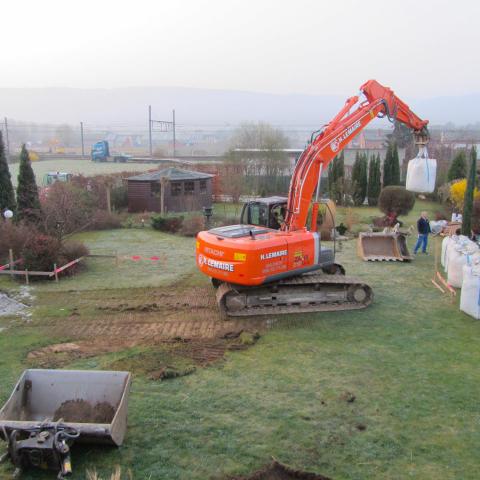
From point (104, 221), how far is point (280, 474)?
1719cm

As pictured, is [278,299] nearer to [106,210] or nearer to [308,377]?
[308,377]

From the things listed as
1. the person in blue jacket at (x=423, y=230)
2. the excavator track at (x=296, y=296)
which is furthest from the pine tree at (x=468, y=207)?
the excavator track at (x=296, y=296)

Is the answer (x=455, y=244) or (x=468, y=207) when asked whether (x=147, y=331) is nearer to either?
(x=455, y=244)

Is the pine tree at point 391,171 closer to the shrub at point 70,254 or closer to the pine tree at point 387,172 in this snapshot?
the pine tree at point 387,172

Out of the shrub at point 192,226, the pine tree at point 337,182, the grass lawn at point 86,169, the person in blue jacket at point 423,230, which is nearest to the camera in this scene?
the person in blue jacket at point 423,230

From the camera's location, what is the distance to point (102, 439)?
542 centimetres

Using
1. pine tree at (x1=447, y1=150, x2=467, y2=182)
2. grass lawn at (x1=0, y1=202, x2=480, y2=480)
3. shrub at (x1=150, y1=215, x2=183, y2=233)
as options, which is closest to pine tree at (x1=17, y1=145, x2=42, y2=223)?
shrub at (x1=150, y1=215, x2=183, y2=233)

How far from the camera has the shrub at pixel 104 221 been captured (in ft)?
68.7

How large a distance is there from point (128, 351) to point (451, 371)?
4.77 metres

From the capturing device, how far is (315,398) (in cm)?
679

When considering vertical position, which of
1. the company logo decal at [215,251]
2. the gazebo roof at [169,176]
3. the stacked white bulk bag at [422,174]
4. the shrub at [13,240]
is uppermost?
the stacked white bulk bag at [422,174]

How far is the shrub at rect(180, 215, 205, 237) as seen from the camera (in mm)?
19516

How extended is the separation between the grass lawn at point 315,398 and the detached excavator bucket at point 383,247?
12.0 ft

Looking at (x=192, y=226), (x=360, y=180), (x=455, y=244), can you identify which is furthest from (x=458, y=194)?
(x=192, y=226)
